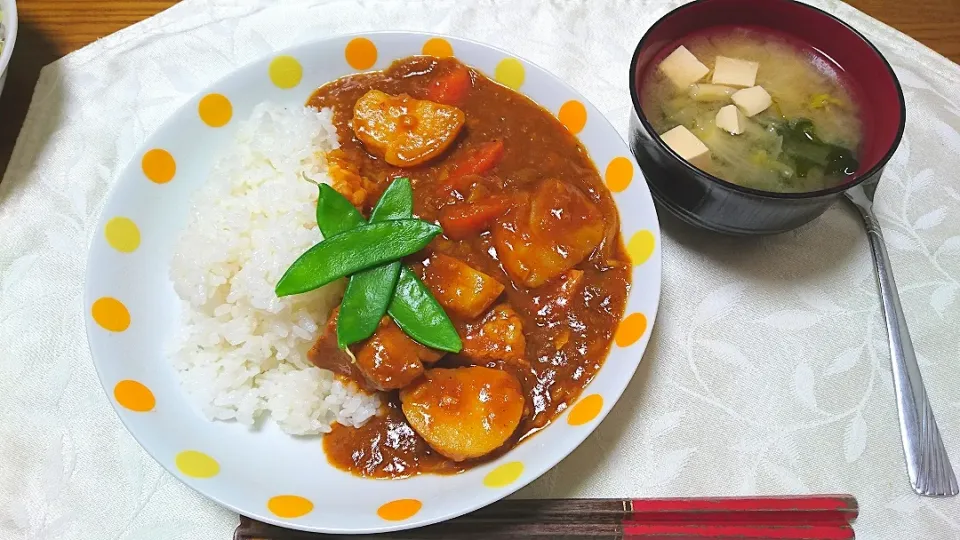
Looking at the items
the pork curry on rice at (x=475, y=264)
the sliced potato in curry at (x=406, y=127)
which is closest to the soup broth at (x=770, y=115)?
the pork curry on rice at (x=475, y=264)

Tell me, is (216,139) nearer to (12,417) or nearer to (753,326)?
(12,417)

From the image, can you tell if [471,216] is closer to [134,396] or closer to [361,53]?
[361,53]

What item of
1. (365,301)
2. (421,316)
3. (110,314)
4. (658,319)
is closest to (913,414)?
(658,319)

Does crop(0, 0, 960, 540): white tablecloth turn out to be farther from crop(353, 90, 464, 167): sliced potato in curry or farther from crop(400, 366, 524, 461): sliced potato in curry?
crop(353, 90, 464, 167): sliced potato in curry

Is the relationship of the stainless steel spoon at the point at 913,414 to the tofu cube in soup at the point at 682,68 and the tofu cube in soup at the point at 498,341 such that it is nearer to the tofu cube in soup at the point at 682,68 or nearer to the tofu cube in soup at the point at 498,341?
the tofu cube in soup at the point at 682,68

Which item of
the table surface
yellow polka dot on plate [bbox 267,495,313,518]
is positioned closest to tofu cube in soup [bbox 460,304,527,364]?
yellow polka dot on plate [bbox 267,495,313,518]

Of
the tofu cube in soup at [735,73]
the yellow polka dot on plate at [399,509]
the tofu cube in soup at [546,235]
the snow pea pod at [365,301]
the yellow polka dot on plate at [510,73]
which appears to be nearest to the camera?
the yellow polka dot on plate at [399,509]
